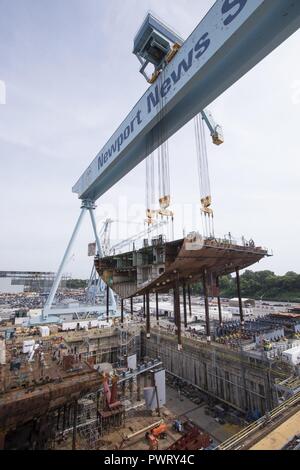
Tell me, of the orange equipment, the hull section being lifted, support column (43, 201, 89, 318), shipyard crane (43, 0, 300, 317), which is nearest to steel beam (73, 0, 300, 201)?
shipyard crane (43, 0, 300, 317)

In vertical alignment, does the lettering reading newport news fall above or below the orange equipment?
above

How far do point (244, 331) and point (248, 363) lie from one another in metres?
5.06

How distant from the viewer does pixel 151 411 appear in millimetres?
15750

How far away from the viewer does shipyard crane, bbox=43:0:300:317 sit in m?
9.41

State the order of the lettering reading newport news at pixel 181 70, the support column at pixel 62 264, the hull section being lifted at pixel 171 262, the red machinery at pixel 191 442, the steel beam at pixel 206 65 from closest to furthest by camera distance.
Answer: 1. the steel beam at pixel 206 65
2. the lettering reading newport news at pixel 181 70
3. the red machinery at pixel 191 442
4. the hull section being lifted at pixel 171 262
5. the support column at pixel 62 264

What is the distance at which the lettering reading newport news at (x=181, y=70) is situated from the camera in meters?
9.62

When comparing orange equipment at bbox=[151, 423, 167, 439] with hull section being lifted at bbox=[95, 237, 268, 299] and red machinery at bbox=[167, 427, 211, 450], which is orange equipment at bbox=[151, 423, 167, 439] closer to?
red machinery at bbox=[167, 427, 211, 450]

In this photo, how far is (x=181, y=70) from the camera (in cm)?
1255

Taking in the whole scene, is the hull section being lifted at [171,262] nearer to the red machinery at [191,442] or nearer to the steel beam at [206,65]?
the steel beam at [206,65]

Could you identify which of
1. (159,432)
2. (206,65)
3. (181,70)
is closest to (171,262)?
(159,432)

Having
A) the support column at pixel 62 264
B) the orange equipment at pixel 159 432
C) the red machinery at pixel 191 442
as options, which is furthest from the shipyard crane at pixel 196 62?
the orange equipment at pixel 159 432
